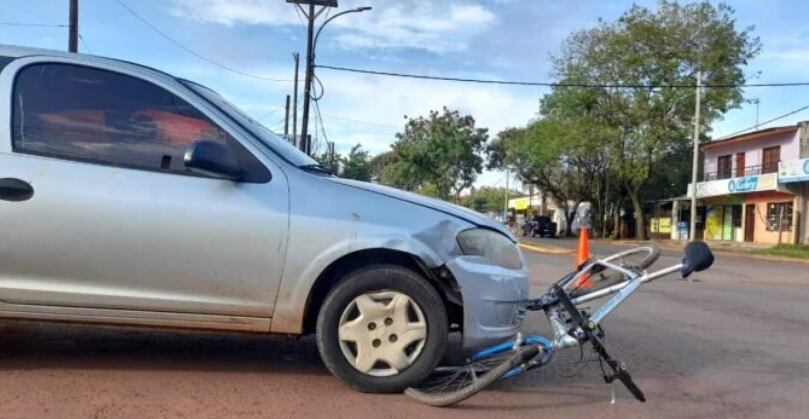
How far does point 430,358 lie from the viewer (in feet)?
14.2

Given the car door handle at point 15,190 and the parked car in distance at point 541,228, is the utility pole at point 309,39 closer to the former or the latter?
the car door handle at point 15,190

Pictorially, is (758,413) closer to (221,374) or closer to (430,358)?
(430,358)

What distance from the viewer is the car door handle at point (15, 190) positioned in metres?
4.20

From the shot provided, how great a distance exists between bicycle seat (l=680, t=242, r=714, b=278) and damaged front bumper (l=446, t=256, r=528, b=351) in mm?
975

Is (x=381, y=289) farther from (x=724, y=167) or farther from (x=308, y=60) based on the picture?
(x=724, y=167)

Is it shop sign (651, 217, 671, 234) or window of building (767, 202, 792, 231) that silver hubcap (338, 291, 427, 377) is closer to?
window of building (767, 202, 792, 231)

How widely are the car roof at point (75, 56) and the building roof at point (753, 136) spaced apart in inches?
1612

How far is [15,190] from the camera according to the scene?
4.21 meters

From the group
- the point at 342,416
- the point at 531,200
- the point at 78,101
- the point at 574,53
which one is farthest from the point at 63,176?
the point at 531,200

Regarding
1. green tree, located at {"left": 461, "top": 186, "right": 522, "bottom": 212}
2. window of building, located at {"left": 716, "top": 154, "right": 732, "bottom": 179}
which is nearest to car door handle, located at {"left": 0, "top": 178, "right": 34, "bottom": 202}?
window of building, located at {"left": 716, "top": 154, "right": 732, "bottom": 179}

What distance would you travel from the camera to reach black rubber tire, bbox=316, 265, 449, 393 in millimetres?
4309

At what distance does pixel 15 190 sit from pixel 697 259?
387cm

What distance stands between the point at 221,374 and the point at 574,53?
42.0 metres

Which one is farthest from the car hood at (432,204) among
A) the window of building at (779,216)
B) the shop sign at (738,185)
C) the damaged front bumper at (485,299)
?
the window of building at (779,216)
